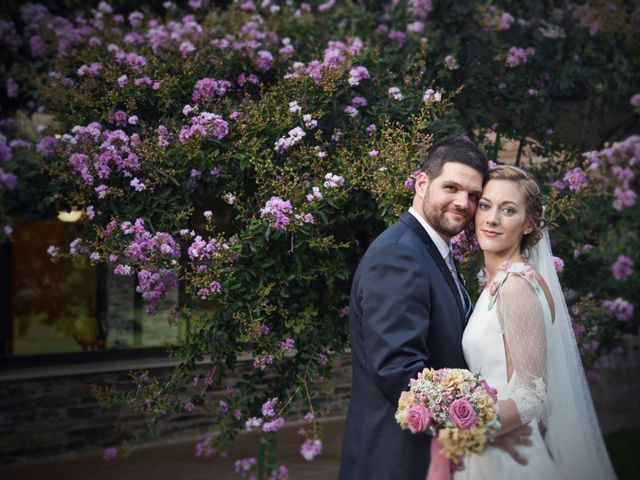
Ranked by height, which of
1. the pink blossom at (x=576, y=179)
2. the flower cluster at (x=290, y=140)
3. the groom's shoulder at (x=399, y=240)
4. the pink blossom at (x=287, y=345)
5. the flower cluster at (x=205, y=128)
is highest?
the flower cluster at (x=205, y=128)

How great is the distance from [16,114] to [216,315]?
156 inches

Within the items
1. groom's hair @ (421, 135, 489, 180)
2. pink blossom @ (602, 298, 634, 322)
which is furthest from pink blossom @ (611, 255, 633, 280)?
groom's hair @ (421, 135, 489, 180)

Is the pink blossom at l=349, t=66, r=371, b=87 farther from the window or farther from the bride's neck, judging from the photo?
the window

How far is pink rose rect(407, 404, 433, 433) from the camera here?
3133mm

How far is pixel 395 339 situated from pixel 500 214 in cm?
83

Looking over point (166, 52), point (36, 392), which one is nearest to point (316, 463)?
point (36, 392)

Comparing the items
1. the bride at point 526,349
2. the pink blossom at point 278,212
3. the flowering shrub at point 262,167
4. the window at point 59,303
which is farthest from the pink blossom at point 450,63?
the window at point 59,303

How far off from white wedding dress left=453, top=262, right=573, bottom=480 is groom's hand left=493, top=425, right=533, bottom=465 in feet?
0.07

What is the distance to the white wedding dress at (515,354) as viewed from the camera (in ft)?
11.3

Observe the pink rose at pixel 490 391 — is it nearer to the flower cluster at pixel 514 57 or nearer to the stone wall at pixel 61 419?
the flower cluster at pixel 514 57

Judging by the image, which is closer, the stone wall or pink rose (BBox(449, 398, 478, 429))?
pink rose (BBox(449, 398, 478, 429))

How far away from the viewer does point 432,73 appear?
696 centimetres

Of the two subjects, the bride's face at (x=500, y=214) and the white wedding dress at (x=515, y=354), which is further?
the bride's face at (x=500, y=214)

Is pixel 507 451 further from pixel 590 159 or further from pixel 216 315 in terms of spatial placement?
pixel 590 159
